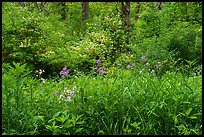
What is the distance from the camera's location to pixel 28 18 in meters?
11.9

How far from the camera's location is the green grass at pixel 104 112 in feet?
11.0

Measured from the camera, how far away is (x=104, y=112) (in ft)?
11.7

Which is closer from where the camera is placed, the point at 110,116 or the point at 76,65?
the point at 110,116

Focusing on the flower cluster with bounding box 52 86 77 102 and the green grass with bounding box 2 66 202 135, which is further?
the flower cluster with bounding box 52 86 77 102

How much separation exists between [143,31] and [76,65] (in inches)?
140

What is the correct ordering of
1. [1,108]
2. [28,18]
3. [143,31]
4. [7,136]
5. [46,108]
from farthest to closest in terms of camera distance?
[143,31] < [28,18] < [46,108] < [1,108] < [7,136]

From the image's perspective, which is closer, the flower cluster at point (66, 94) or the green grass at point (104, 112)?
the green grass at point (104, 112)

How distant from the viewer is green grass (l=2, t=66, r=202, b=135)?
11.0 ft

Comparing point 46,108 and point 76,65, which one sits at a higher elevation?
point 46,108

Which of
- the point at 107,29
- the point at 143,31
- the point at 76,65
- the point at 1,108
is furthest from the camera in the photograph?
the point at 107,29

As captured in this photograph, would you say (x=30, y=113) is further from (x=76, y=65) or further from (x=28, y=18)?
(x=28, y=18)

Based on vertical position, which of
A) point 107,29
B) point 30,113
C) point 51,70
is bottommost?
point 51,70

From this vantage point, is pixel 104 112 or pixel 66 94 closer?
pixel 104 112

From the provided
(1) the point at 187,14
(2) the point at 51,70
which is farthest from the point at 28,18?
(1) the point at 187,14
